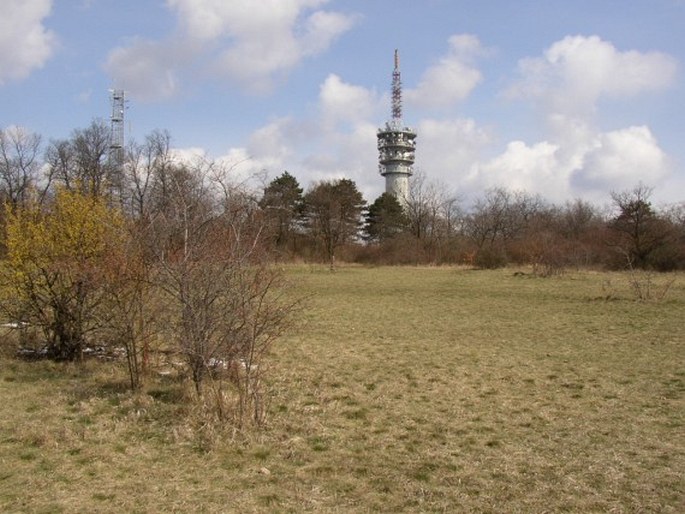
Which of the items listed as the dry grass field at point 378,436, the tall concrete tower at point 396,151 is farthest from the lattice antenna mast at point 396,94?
the dry grass field at point 378,436

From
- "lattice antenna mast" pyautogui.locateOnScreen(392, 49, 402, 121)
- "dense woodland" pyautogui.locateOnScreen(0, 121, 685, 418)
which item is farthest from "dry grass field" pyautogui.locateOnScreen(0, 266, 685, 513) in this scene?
"lattice antenna mast" pyautogui.locateOnScreen(392, 49, 402, 121)

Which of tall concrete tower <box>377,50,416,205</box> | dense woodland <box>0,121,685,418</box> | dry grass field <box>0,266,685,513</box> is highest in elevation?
tall concrete tower <box>377,50,416,205</box>

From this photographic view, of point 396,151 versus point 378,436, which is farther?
point 396,151

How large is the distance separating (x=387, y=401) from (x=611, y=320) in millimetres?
9563

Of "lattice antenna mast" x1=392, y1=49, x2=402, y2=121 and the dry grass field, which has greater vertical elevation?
"lattice antenna mast" x1=392, y1=49, x2=402, y2=121

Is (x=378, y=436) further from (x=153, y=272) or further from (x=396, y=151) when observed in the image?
(x=396, y=151)

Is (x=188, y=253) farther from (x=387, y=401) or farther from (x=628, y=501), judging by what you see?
(x=628, y=501)

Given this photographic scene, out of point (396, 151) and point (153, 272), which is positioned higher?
point (396, 151)

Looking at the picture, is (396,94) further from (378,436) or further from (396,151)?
(378,436)

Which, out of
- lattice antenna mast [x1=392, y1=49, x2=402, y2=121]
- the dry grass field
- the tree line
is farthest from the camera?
lattice antenna mast [x1=392, y1=49, x2=402, y2=121]

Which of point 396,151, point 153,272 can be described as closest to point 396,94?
point 396,151

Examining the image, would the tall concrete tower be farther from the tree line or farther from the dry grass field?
the dry grass field

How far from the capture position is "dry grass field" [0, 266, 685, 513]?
4.25m

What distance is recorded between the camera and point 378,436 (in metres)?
5.72
